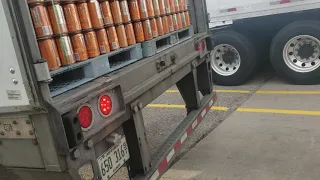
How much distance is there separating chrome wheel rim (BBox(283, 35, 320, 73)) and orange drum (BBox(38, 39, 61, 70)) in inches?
212

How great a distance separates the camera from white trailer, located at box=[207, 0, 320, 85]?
6.43 metres

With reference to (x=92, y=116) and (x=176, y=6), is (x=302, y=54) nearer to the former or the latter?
(x=176, y=6)

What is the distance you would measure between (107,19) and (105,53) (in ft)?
0.91

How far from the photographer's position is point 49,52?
2.13m

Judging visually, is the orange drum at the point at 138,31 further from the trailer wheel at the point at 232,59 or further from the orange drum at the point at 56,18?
the trailer wheel at the point at 232,59

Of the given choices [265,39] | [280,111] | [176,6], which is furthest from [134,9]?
[265,39]

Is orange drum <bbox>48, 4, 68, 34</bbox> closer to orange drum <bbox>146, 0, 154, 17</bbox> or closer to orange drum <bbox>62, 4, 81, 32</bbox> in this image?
A: orange drum <bbox>62, 4, 81, 32</bbox>

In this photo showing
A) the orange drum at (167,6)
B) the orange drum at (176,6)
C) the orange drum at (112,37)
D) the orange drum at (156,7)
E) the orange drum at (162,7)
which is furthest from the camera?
the orange drum at (176,6)

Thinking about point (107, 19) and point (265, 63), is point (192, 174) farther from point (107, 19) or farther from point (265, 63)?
point (265, 63)

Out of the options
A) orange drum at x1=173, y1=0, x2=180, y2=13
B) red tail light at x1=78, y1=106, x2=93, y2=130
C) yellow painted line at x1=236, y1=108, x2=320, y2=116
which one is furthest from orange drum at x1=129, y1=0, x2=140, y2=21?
yellow painted line at x1=236, y1=108, x2=320, y2=116

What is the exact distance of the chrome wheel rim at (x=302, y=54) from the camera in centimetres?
648

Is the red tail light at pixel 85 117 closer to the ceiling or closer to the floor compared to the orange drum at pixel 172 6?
closer to the floor

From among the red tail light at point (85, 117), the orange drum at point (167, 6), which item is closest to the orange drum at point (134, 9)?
the orange drum at point (167, 6)

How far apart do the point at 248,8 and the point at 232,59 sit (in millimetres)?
1102
